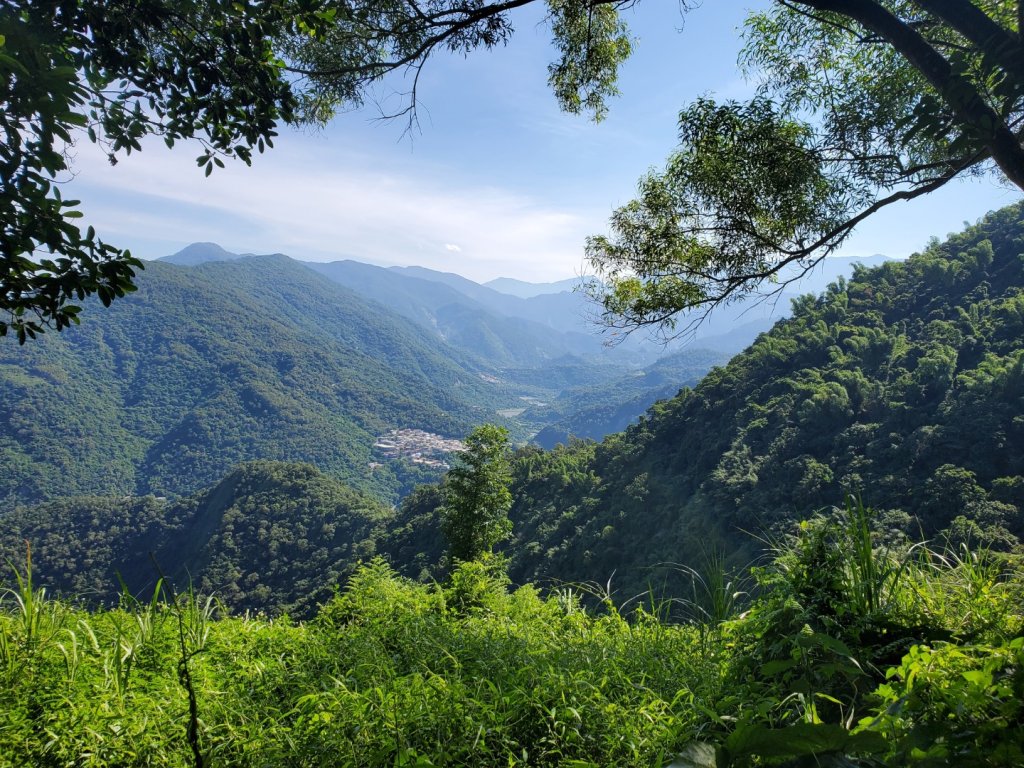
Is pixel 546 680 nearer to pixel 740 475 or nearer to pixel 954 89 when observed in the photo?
pixel 954 89

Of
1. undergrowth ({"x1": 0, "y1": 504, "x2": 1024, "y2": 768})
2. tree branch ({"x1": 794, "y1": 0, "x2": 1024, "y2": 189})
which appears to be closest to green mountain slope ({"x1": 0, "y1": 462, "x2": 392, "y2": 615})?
undergrowth ({"x1": 0, "y1": 504, "x2": 1024, "y2": 768})

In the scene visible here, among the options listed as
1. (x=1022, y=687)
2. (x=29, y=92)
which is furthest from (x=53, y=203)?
(x=1022, y=687)

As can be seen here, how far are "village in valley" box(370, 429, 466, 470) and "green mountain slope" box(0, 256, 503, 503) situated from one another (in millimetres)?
3604

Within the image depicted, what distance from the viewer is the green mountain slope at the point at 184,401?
89438 millimetres

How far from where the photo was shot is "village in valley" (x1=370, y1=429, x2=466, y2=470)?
11044 centimetres

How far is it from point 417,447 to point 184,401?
5342cm

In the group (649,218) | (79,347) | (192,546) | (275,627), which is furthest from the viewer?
(79,347)

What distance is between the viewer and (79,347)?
12588 centimetres

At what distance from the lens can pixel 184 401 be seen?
119000mm

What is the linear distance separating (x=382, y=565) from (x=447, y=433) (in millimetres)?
132679

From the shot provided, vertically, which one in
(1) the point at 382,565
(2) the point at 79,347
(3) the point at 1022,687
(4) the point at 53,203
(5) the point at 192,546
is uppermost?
(4) the point at 53,203

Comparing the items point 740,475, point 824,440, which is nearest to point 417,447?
point 740,475

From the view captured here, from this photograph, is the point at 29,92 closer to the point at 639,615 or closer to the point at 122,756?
the point at 122,756

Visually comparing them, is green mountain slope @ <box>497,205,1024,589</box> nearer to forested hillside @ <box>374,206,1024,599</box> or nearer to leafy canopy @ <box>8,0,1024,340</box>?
forested hillside @ <box>374,206,1024,599</box>
